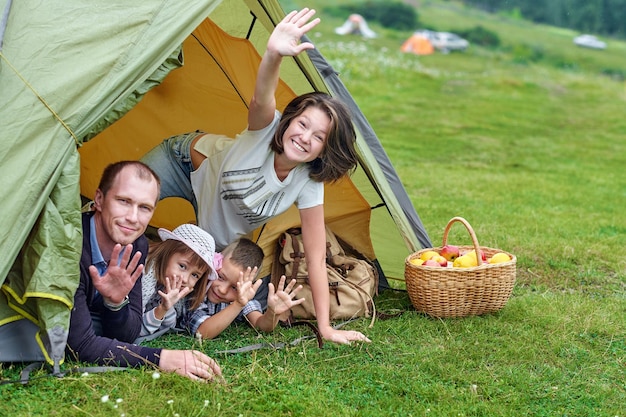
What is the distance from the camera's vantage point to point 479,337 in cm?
385

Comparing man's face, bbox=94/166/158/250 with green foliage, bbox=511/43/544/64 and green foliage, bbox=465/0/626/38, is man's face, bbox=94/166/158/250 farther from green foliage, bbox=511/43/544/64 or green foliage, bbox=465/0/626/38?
green foliage, bbox=465/0/626/38

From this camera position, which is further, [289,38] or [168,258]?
[168,258]

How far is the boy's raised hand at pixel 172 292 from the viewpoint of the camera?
3.42 meters

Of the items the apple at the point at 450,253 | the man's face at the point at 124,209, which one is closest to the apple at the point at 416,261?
the apple at the point at 450,253

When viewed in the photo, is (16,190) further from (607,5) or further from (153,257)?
(607,5)

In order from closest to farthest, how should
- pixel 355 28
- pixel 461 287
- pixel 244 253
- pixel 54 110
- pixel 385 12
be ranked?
pixel 54 110 < pixel 244 253 < pixel 461 287 < pixel 355 28 < pixel 385 12

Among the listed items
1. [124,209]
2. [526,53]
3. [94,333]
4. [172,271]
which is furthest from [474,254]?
[526,53]

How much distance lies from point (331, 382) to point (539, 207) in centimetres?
476

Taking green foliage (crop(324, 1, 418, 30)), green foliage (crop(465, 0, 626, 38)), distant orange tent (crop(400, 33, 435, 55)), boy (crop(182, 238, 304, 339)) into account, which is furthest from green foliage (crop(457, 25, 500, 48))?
boy (crop(182, 238, 304, 339))

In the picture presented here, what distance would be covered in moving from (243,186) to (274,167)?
0.17 metres

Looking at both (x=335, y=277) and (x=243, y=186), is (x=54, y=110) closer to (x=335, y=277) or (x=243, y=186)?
(x=243, y=186)

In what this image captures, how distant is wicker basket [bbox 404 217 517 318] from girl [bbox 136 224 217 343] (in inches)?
42.6

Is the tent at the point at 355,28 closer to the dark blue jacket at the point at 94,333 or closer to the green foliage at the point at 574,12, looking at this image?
the green foliage at the point at 574,12

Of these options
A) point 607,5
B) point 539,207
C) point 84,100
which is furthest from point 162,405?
point 607,5
